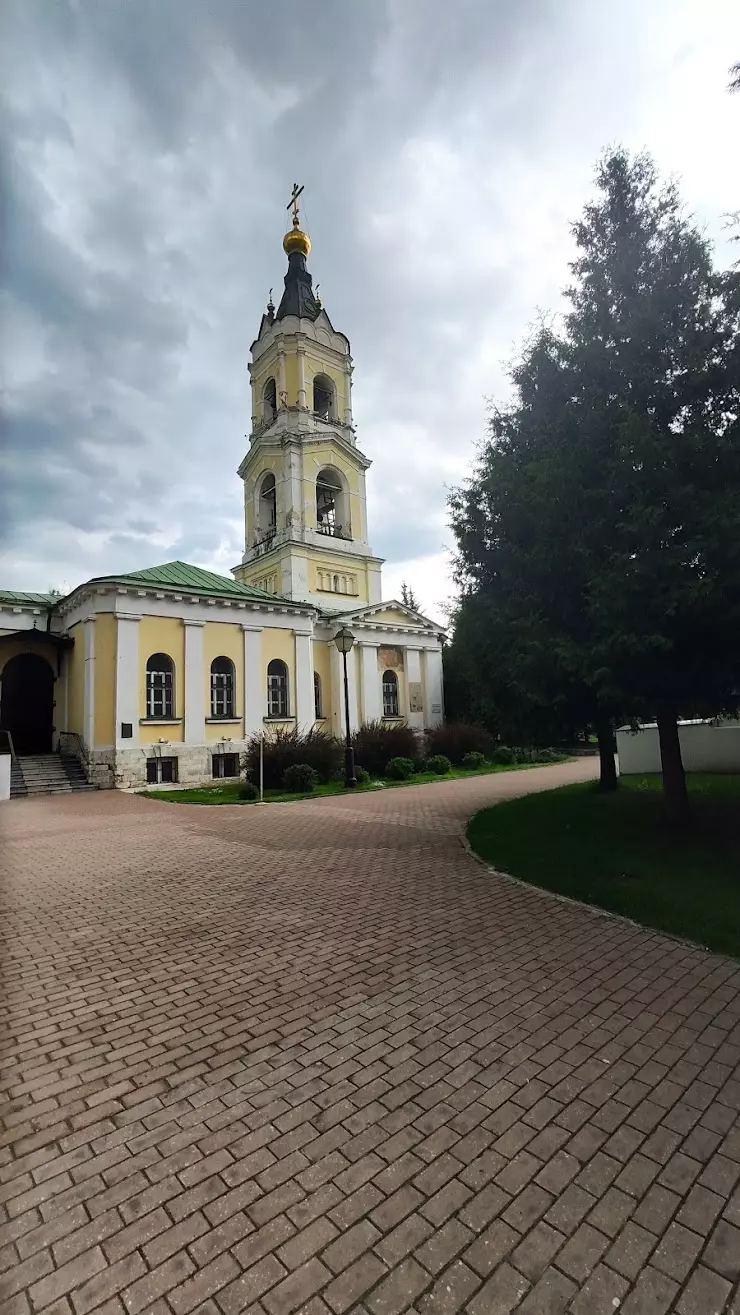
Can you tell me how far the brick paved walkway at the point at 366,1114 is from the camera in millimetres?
2098

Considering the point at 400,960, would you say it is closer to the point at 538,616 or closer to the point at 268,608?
the point at 538,616

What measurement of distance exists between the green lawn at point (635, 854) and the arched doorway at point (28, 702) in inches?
711

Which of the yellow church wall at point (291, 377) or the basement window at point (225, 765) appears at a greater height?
the yellow church wall at point (291, 377)

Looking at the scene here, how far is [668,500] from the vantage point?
679 cm

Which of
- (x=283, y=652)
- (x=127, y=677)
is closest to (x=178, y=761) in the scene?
(x=127, y=677)

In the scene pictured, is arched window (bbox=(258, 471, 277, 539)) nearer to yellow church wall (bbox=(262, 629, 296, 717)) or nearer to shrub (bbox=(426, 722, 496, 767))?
yellow church wall (bbox=(262, 629, 296, 717))

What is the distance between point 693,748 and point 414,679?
16.2 meters

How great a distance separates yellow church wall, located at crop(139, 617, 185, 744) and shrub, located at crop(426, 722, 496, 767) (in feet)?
36.1

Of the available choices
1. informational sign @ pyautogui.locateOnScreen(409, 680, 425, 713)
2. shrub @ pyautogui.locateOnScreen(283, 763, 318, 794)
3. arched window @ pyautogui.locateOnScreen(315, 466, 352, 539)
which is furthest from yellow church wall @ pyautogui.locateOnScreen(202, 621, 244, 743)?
arched window @ pyautogui.locateOnScreen(315, 466, 352, 539)

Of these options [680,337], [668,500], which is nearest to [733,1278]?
[668,500]

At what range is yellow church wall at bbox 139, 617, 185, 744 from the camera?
20.2 metres

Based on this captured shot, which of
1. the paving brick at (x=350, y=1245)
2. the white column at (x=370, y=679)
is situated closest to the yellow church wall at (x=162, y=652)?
the white column at (x=370, y=679)

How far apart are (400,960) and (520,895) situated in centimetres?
235

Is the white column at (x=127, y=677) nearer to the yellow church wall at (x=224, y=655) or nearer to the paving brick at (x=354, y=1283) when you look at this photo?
the yellow church wall at (x=224, y=655)
